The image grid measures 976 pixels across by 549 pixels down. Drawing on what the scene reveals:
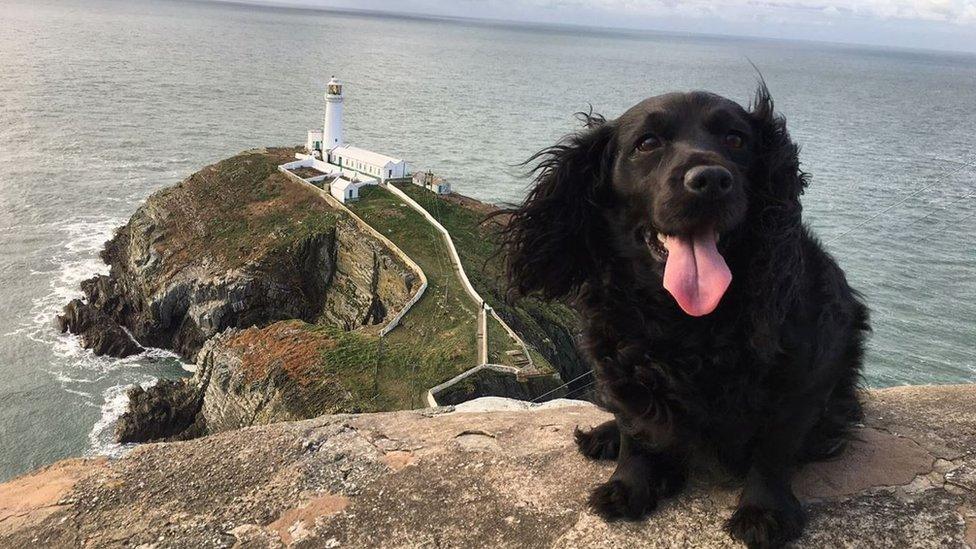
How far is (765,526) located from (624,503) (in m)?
0.71

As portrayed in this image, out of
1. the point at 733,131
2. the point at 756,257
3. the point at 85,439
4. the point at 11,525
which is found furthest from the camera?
the point at 85,439

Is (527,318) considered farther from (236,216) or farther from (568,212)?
(568,212)

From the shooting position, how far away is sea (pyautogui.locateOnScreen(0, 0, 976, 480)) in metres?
30.0

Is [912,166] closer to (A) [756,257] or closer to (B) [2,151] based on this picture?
(A) [756,257]

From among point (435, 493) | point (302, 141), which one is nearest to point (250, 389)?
point (435, 493)

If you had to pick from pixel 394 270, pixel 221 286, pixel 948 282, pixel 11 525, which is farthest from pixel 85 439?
pixel 948 282

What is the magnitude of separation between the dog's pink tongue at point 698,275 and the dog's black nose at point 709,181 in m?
0.22

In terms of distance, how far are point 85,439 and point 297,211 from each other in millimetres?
20643

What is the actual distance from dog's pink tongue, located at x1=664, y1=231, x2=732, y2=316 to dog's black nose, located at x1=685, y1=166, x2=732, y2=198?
220 millimetres

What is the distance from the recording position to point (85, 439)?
26469mm

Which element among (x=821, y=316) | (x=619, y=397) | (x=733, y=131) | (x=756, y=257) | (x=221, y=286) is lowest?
(x=221, y=286)

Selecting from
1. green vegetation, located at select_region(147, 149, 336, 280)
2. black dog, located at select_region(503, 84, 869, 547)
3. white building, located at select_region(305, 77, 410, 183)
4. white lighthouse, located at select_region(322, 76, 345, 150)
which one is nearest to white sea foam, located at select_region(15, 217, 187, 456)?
green vegetation, located at select_region(147, 149, 336, 280)

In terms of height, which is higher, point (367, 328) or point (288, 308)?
point (367, 328)

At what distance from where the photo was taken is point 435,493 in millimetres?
4078
